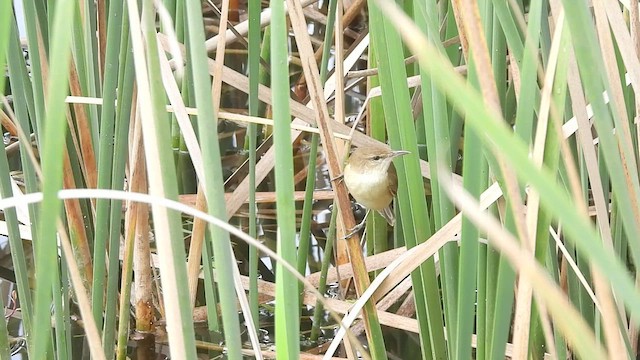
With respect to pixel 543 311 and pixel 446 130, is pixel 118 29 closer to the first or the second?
pixel 446 130

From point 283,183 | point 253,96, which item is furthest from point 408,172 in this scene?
point 253,96

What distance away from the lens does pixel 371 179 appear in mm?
2547

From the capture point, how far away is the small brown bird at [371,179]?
250cm

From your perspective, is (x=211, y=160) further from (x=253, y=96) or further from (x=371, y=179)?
(x=371, y=179)

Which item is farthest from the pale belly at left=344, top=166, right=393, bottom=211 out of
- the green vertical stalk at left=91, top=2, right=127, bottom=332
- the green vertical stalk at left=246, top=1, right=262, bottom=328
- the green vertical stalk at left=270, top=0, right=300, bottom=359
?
the green vertical stalk at left=270, top=0, right=300, bottom=359

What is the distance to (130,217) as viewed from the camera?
6.86 ft

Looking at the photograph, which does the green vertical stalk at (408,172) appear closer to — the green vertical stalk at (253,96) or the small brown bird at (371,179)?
the green vertical stalk at (253,96)

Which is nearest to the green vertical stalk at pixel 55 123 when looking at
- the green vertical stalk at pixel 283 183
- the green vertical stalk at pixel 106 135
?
the green vertical stalk at pixel 283 183

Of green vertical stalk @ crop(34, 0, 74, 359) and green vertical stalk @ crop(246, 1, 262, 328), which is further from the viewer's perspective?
green vertical stalk @ crop(246, 1, 262, 328)

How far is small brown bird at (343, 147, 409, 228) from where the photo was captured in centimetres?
250

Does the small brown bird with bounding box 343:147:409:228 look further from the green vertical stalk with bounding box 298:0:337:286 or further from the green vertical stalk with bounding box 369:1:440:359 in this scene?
the green vertical stalk with bounding box 369:1:440:359

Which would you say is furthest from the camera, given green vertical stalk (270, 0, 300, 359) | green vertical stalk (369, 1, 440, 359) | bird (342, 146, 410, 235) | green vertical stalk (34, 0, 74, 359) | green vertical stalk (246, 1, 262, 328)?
bird (342, 146, 410, 235)

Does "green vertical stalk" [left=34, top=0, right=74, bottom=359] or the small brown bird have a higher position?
"green vertical stalk" [left=34, top=0, right=74, bottom=359]

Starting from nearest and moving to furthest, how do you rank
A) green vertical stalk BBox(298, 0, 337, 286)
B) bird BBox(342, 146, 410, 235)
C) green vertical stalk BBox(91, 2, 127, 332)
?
green vertical stalk BBox(91, 2, 127, 332) → green vertical stalk BBox(298, 0, 337, 286) → bird BBox(342, 146, 410, 235)
